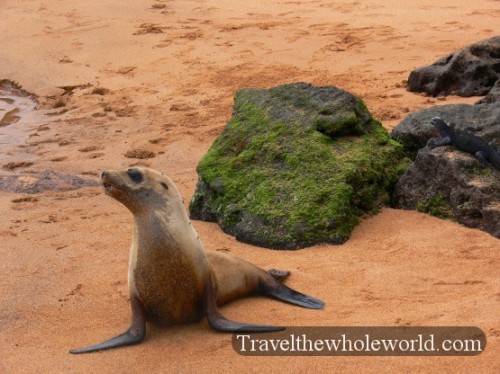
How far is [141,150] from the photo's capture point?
8320 mm

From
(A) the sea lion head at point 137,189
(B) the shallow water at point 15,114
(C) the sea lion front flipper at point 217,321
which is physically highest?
(A) the sea lion head at point 137,189

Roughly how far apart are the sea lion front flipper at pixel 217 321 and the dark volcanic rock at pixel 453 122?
244 cm

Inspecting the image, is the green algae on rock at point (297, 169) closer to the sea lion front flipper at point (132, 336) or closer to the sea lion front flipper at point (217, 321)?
the sea lion front flipper at point (217, 321)

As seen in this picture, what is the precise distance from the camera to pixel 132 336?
169 inches

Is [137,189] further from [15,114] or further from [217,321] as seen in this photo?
[15,114]

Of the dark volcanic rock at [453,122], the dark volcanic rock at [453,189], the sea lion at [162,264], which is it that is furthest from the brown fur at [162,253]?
the dark volcanic rock at [453,122]

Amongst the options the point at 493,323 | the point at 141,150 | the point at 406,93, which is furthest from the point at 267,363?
the point at 406,93

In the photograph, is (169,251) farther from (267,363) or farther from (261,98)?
(261,98)

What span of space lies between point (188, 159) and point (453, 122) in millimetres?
2729

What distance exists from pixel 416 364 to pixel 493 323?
0.52m

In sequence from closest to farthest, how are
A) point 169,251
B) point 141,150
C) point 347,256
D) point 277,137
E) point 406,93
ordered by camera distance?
1. point 169,251
2. point 347,256
3. point 277,137
4. point 141,150
5. point 406,93

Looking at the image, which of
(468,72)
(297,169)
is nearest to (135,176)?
(297,169)

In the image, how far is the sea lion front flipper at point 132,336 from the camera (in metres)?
4.25

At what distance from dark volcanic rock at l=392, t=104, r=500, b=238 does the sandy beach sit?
5.2 inches
